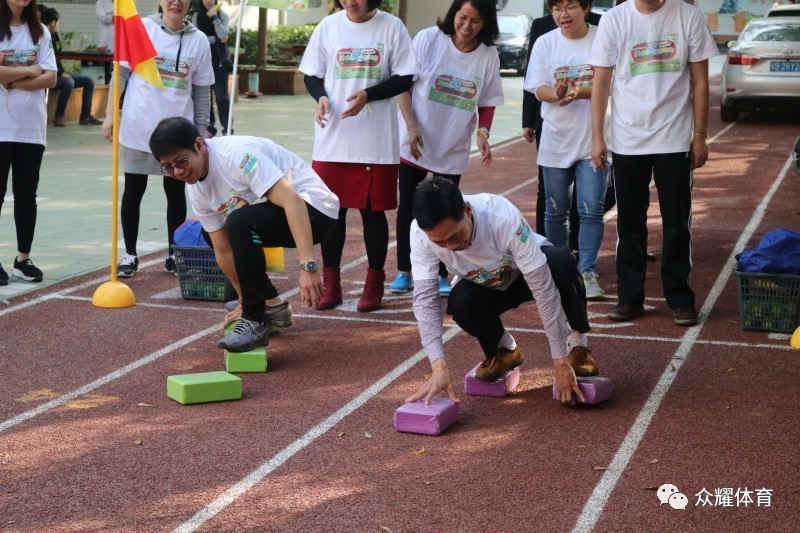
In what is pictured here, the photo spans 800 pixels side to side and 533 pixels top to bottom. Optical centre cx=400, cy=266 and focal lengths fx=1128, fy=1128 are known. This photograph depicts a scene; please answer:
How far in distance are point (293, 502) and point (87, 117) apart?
50.1 feet

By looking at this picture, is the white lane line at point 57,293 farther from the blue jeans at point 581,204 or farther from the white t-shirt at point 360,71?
the blue jeans at point 581,204

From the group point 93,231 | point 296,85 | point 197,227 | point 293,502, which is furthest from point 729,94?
point 293,502

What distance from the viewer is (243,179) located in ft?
19.8

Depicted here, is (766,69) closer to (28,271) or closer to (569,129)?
(569,129)

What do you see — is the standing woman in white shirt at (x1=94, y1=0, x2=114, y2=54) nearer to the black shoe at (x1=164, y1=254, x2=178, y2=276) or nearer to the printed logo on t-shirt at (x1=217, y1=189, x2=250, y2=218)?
the black shoe at (x1=164, y1=254, x2=178, y2=276)

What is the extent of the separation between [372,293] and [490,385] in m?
1.91

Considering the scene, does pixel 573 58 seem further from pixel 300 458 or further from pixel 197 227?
pixel 300 458

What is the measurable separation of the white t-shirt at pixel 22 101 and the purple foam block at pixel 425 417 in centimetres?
394

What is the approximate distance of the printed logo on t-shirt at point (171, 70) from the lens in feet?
25.7

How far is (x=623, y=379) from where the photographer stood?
5.92 meters

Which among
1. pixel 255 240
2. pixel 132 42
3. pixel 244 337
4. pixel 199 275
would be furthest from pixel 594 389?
pixel 132 42

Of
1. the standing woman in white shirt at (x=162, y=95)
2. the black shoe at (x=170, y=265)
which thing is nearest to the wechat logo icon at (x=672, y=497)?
the standing woman in white shirt at (x=162, y=95)

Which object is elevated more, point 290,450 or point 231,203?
point 231,203

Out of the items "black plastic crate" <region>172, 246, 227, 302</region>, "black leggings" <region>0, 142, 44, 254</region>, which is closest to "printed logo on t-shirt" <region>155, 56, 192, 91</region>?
"black leggings" <region>0, 142, 44, 254</region>
